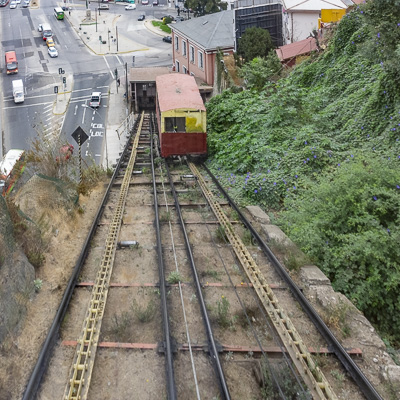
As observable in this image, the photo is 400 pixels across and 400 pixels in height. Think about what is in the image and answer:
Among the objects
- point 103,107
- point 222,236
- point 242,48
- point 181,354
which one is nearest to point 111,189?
point 222,236

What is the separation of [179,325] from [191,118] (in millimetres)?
11235

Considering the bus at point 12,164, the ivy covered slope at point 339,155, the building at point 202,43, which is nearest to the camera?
the ivy covered slope at point 339,155

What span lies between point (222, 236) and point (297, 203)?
1982 millimetres

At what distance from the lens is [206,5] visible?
61.5m

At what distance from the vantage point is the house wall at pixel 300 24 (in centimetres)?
3531

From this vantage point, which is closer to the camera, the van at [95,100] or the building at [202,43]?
the building at [202,43]

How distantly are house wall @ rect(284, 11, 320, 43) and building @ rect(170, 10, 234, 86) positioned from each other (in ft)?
17.1

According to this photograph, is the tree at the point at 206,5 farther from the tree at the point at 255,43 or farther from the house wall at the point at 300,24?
the tree at the point at 255,43

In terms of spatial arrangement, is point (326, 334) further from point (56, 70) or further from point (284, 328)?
point (56, 70)

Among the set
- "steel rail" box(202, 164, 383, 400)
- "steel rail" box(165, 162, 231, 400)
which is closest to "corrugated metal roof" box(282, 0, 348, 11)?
"steel rail" box(202, 164, 383, 400)

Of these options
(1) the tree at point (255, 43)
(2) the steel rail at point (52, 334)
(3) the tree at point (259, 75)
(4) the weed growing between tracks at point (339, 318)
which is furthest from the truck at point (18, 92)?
(4) the weed growing between tracks at point (339, 318)

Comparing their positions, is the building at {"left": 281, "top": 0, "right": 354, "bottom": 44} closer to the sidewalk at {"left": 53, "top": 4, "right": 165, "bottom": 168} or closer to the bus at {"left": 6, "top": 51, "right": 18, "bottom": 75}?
the sidewalk at {"left": 53, "top": 4, "right": 165, "bottom": 168}

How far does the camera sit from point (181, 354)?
6.38 metres

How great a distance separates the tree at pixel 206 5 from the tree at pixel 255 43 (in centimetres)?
2888
